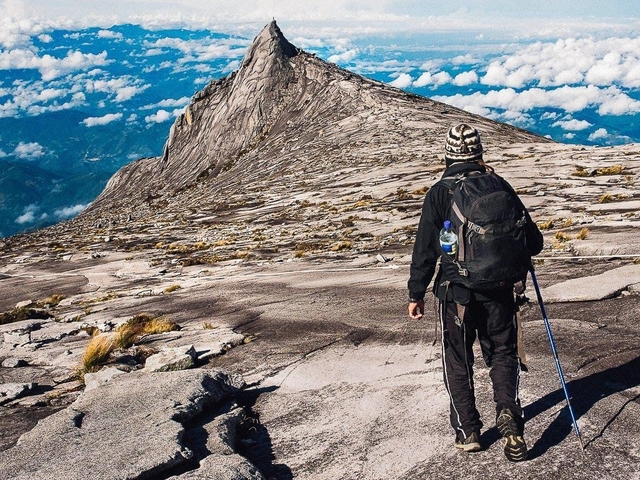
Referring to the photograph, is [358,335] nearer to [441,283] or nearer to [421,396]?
[421,396]

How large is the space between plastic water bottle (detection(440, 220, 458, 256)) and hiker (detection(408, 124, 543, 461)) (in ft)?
0.04

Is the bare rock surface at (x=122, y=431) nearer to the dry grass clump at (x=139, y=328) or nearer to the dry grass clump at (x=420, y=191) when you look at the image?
the dry grass clump at (x=139, y=328)

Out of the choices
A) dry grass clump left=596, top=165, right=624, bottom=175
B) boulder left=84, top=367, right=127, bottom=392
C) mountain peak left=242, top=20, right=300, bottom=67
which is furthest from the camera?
mountain peak left=242, top=20, right=300, bottom=67

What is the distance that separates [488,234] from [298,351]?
20.5ft

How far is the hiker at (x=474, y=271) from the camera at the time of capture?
22.3ft

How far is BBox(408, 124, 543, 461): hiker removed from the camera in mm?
6797

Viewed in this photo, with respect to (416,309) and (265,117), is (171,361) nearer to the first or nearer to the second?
(416,309)

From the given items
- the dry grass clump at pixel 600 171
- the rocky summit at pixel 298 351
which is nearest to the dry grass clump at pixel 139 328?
the rocky summit at pixel 298 351

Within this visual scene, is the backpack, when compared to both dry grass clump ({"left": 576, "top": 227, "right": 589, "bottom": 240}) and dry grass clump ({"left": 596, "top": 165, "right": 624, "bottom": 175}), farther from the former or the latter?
dry grass clump ({"left": 596, "top": 165, "right": 624, "bottom": 175})

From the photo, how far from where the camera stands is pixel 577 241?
18625 mm

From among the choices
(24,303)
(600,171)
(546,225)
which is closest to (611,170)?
(600,171)

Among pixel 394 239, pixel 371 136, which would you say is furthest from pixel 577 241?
pixel 371 136

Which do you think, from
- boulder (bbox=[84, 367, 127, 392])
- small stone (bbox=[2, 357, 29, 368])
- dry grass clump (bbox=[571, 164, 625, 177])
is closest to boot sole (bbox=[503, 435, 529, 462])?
boulder (bbox=[84, 367, 127, 392])

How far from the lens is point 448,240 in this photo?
6941 millimetres
